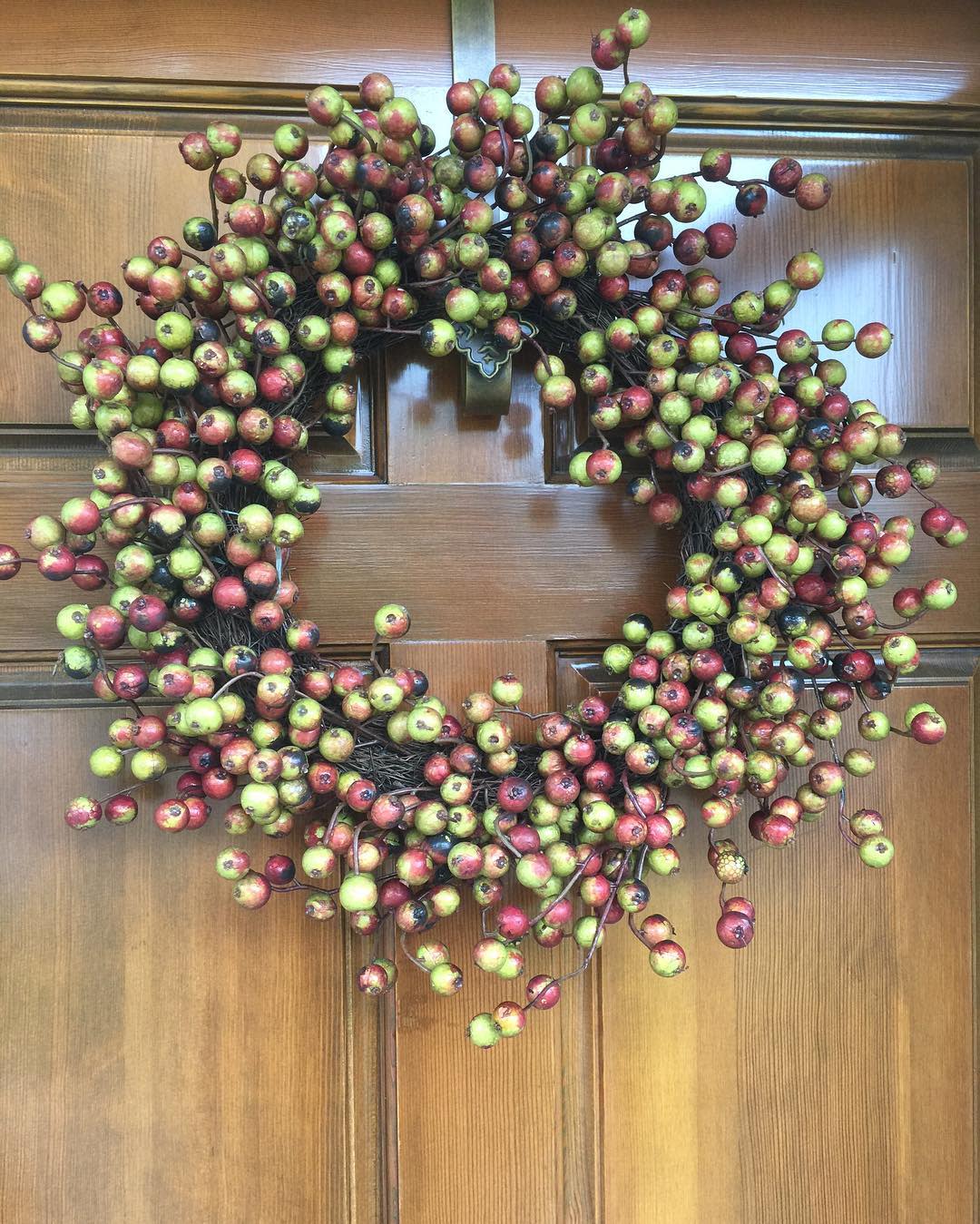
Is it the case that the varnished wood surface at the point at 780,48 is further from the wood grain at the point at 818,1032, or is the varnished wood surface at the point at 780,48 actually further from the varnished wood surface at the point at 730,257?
the wood grain at the point at 818,1032

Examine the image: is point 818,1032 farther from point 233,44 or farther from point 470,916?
point 233,44

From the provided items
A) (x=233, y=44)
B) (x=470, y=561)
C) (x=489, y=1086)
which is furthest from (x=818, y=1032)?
(x=233, y=44)

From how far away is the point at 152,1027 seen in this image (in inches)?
26.4

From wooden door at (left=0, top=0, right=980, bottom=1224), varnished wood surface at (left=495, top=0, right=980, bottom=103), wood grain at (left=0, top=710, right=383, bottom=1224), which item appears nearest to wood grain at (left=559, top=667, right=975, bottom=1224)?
wooden door at (left=0, top=0, right=980, bottom=1224)

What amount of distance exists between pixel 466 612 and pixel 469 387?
0.18m

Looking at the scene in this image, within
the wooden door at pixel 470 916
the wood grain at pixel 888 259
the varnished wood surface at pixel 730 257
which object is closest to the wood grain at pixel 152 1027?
the wooden door at pixel 470 916

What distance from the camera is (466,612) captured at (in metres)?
0.67

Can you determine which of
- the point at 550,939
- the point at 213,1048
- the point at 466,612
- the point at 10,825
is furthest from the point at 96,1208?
the point at 466,612

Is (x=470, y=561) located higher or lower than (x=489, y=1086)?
higher

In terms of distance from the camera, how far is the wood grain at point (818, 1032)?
2.32ft

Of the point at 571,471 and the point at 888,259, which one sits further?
the point at 888,259

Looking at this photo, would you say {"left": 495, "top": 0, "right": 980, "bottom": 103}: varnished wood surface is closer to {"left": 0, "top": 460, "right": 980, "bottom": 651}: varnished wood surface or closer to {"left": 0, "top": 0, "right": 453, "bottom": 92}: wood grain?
{"left": 0, "top": 0, "right": 453, "bottom": 92}: wood grain

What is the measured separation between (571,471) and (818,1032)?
1.76ft

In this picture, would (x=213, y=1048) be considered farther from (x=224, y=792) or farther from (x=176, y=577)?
(x=176, y=577)
